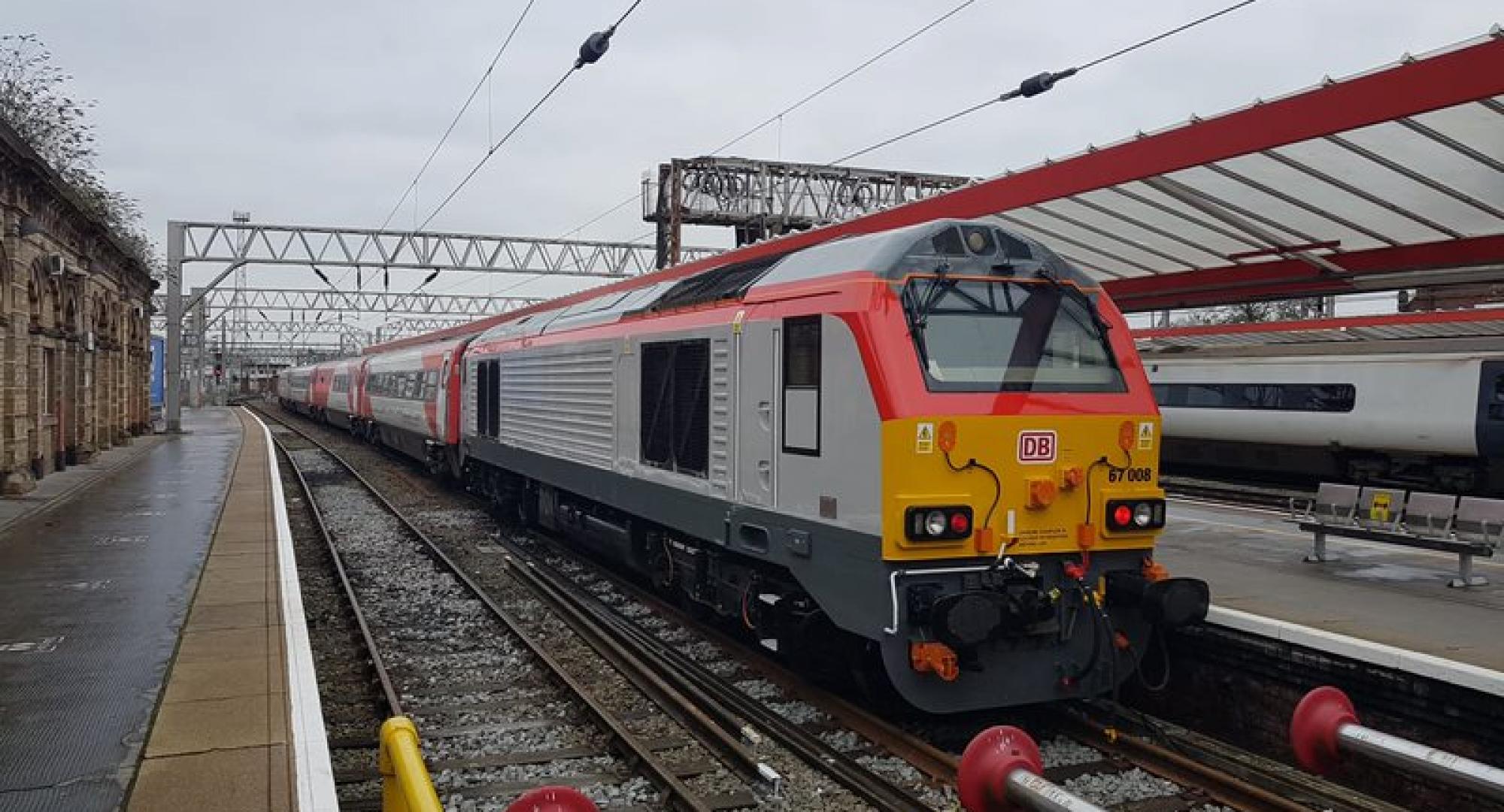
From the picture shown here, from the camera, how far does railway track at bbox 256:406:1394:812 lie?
6.34 meters

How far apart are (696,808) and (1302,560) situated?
7.74 metres

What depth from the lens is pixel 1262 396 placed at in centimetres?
2030

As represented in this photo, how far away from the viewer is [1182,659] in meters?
8.45

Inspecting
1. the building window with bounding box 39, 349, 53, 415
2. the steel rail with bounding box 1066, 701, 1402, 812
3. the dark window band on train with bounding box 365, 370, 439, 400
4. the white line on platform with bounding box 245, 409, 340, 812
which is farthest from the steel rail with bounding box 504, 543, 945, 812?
the building window with bounding box 39, 349, 53, 415

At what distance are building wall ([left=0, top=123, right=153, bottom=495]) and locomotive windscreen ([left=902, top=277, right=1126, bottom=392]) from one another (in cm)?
1566

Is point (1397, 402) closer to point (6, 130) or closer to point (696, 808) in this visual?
point (696, 808)

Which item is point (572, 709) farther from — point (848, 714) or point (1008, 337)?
point (1008, 337)

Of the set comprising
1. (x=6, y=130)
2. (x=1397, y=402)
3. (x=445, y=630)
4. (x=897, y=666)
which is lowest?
(x=445, y=630)

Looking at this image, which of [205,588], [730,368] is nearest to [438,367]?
[205,588]

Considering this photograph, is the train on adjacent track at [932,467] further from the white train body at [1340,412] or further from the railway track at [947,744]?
the white train body at [1340,412]

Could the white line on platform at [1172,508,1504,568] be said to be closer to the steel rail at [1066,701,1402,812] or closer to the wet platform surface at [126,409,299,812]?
the steel rail at [1066,701,1402,812]

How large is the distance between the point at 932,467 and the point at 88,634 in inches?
277

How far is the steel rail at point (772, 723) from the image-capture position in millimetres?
6207

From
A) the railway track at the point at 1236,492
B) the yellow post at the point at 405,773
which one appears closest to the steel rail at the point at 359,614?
the yellow post at the point at 405,773
